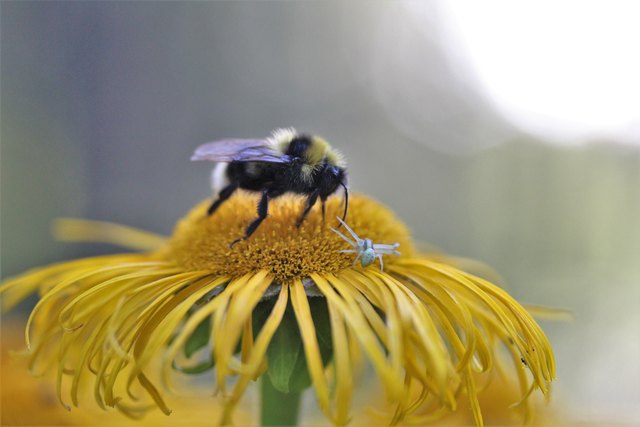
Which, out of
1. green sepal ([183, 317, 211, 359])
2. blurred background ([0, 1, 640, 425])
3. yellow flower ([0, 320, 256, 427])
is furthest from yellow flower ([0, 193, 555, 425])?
blurred background ([0, 1, 640, 425])

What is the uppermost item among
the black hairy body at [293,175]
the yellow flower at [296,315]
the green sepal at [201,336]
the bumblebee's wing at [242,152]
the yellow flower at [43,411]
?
the bumblebee's wing at [242,152]

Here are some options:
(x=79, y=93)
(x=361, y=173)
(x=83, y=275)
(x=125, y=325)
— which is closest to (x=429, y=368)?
(x=125, y=325)

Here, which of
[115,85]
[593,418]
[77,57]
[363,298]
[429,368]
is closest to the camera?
[429,368]

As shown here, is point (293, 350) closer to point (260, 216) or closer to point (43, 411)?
point (260, 216)

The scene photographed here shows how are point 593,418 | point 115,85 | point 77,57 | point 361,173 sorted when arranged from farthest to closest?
point 361,173, point 115,85, point 77,57, point 593,418

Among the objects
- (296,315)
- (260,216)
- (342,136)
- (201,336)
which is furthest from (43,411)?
(342,136)

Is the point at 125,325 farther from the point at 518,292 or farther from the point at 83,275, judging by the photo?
the point at 518,292

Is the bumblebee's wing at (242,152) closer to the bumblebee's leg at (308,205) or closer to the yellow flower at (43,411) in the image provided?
the bumblebee's leg at (308,205)

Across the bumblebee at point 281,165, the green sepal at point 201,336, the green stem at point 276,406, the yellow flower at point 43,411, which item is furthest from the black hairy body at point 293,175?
the yellow flower at point 43,411
